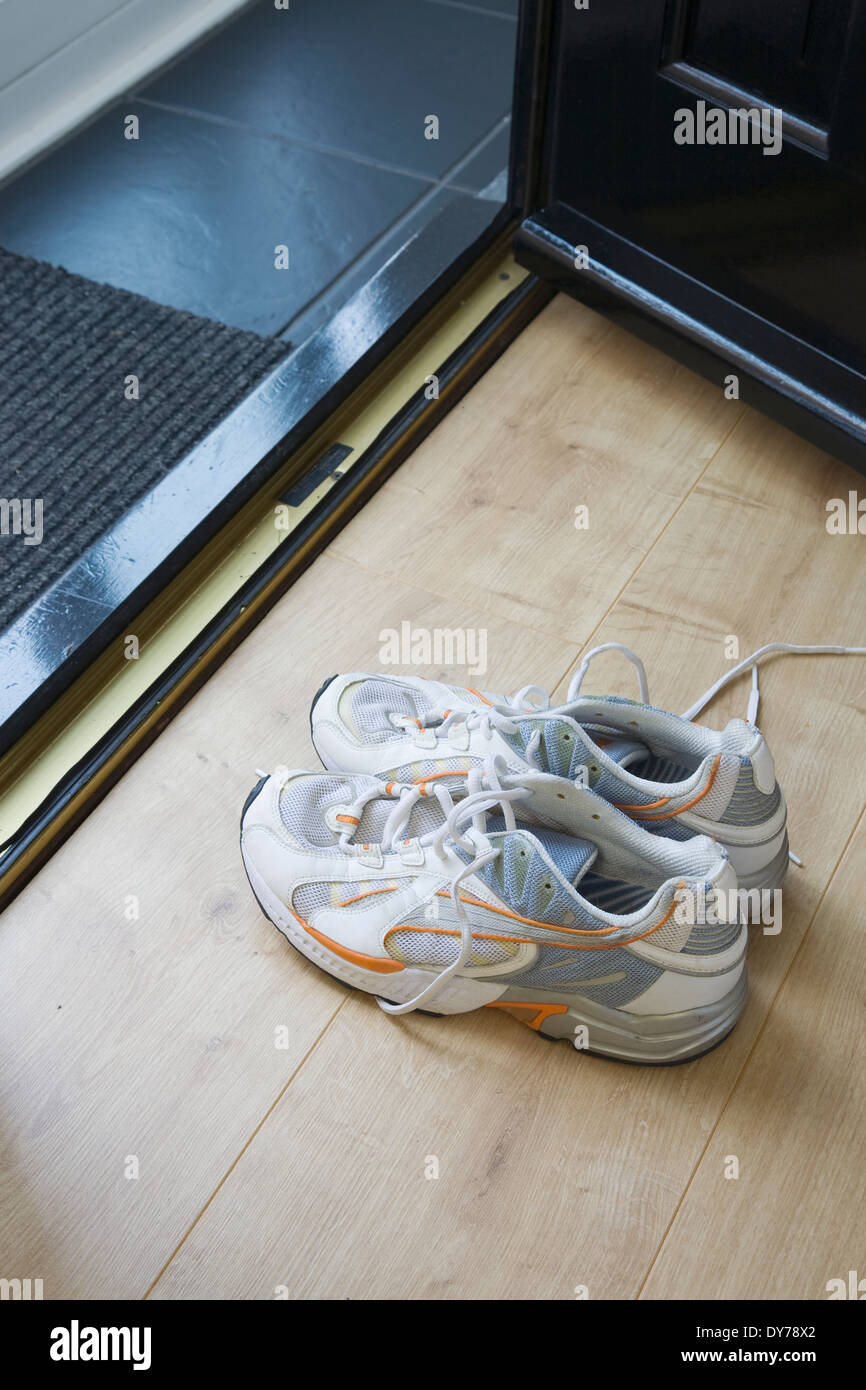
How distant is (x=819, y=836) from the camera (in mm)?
1094

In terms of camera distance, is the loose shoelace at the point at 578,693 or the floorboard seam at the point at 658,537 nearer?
the loose shoelace at the point at 578,693

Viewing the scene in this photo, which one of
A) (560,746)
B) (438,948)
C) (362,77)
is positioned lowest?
(438,948)

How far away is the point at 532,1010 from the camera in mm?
957

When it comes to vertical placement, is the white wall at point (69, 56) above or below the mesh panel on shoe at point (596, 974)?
above

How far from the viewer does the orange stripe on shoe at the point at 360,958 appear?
3.14 ft

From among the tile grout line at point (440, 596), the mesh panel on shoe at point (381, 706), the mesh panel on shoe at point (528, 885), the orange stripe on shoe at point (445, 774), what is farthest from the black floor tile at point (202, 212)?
the mesh panel on shoe at point (528, 885)

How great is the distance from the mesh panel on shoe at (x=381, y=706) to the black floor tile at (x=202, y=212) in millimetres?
691

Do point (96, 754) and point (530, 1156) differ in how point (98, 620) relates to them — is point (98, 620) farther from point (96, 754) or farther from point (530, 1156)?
point (530, 1156)

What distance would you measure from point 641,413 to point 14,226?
0.91 m

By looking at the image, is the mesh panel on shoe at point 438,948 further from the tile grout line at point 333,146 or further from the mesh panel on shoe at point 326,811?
the tile grout line at point 333,146

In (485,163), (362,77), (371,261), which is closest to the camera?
(371,261)

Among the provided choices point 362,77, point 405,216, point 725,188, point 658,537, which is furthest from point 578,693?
point 362,77

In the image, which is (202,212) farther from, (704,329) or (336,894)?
(336,894)

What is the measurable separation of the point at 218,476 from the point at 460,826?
0.55 meters
